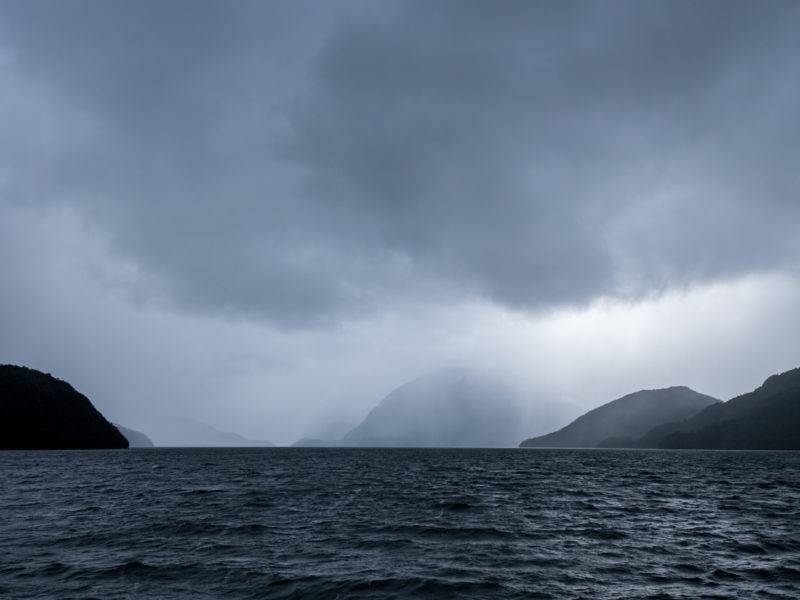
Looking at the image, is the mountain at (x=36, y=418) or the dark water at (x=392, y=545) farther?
the mountain at (x=36, y=418)

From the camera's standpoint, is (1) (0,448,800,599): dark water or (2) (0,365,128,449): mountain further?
(2) (0,365,128,449): mountain

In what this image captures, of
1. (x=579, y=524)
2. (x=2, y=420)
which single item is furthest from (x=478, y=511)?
(x=2, y=420)

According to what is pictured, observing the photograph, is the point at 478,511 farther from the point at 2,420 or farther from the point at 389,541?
the point at 2,420

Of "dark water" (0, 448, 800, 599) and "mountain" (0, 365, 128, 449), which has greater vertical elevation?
"mountain" (0, 365, 128, 449)

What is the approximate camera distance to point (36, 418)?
179250 millimetres

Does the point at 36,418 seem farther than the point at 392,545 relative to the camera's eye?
Yes

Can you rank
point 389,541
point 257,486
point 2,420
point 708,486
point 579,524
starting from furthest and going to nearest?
point 2,420
point 708,486
point 257,486
point 579,524
point 389,541

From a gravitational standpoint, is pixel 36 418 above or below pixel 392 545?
Result: above

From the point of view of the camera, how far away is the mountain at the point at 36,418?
556 feet

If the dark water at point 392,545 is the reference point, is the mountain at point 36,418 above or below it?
above

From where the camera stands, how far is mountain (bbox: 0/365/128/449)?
169375mm

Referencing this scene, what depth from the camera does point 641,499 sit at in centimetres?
4534

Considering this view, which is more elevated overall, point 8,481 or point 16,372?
point 16,372

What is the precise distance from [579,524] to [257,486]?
35.7 m
